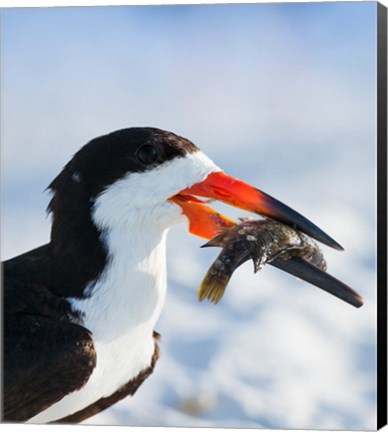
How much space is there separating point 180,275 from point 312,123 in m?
1.02

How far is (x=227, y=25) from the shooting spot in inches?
187

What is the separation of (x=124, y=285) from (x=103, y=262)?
0.13m

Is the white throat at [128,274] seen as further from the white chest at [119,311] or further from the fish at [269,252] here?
the fish at [269,252]

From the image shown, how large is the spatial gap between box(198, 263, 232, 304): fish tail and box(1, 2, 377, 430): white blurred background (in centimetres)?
66

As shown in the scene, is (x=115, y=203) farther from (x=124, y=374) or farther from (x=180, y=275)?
(x=180, y=275)

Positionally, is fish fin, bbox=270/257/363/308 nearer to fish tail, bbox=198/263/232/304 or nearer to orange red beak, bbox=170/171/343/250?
orange red beak, bbox=170/171/343/250

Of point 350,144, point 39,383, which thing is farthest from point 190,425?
point 350,144

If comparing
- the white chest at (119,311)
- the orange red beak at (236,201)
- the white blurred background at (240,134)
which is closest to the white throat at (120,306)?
the white chest at (119,311)

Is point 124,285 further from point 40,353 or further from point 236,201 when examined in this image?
point 236,201

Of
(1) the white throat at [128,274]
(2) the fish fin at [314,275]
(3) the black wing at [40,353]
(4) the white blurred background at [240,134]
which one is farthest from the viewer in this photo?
(4) the white blurred background at [240,134]

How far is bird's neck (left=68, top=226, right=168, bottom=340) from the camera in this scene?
424cm

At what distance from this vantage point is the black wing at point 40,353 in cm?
406

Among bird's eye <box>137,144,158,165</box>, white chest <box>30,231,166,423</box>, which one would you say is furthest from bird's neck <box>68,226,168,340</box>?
bird's eye <box>137,144,158,165</box>

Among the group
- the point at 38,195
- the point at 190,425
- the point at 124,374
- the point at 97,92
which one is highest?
the point at 97,92
